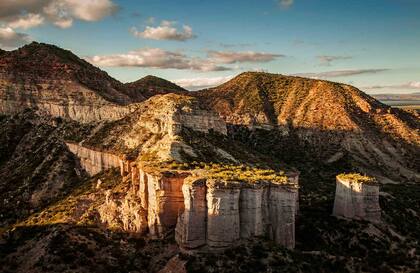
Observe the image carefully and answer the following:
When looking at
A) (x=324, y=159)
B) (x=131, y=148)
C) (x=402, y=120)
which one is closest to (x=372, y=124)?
(x=402, y=120)

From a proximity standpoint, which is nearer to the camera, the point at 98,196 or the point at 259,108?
the point at 98,196

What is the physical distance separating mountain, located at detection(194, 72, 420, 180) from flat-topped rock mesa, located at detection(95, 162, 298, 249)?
75.0 m

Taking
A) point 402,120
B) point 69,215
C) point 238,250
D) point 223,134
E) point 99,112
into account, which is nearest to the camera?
point 238,250

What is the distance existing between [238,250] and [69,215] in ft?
77.2

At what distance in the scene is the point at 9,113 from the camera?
114875 mm

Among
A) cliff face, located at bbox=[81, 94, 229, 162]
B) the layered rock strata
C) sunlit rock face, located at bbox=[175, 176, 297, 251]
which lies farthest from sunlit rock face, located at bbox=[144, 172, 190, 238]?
the layered rock strata

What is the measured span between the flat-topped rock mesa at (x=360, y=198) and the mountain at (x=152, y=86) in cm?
8358

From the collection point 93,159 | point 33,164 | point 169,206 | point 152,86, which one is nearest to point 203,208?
point 169,206

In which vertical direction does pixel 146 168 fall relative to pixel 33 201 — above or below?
above

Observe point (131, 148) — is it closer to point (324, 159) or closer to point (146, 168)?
point (146, 168)

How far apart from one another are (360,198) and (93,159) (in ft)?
137

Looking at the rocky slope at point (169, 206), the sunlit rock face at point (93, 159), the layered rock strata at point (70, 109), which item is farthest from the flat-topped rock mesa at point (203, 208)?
the layered rock strata at point (70, 109)

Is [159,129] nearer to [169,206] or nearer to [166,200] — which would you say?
[166,200]

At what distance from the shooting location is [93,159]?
8425 centimetres
